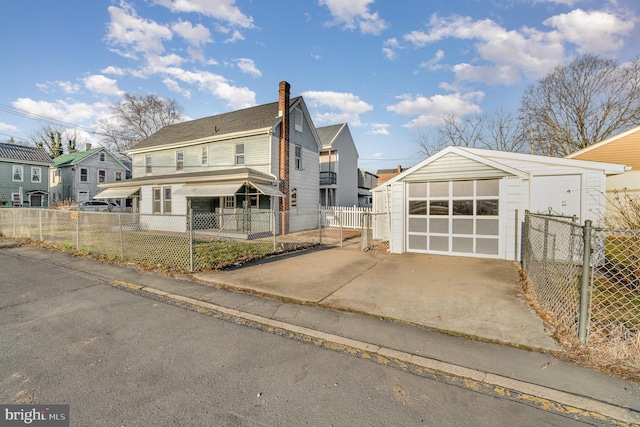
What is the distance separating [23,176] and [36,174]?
3.62 feet

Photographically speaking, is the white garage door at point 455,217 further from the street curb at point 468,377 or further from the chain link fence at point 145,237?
the street curb at point 468,377

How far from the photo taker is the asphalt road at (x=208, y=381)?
7.70ft

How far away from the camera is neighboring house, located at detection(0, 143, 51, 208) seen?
1085 inches

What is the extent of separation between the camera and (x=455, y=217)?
9.17 metres

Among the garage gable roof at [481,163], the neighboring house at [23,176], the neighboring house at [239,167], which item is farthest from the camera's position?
the neighboring house at [23,176]

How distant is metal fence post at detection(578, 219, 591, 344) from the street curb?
3.68 ft

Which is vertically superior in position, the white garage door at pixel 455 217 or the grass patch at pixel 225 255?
the white garage door at pixel 455 217

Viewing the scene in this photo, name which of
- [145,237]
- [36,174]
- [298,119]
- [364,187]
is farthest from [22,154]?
[364,187]

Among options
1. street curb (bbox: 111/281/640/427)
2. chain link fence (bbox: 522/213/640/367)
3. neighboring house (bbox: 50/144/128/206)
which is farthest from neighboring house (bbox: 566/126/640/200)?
neighboring house (bbox: 50/144/128/206)

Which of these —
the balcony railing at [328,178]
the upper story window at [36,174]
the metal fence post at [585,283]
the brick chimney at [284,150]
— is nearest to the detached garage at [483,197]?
the metal fence post at [585,283]

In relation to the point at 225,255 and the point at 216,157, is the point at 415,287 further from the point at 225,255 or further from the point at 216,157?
the point at 216,157

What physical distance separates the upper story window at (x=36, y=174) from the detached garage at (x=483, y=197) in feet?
125

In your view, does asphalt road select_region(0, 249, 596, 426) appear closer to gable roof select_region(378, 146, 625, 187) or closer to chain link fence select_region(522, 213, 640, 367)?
chain link fence select_region(522, 213, 640, 367)

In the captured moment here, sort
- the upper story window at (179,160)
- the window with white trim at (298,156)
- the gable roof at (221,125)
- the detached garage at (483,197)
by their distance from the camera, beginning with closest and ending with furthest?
the detached garage at (483,197)
the gable roof at (221,125)
the window with white trim at (298,156)
the upper story window at (179,160)
